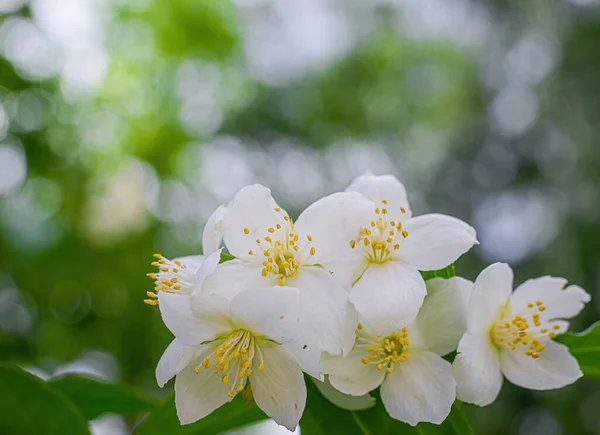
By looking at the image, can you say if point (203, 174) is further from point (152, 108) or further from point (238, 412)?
point (238, 412)

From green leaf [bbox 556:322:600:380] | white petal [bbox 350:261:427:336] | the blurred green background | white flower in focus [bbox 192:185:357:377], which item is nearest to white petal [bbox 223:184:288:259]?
white flower in focus [bbox 192:185:357:377]

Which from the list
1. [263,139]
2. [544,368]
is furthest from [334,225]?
[263,139]

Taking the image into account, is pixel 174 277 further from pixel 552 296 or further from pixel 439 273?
pixel 552 296

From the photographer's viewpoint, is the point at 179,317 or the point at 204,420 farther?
the point at 204,420

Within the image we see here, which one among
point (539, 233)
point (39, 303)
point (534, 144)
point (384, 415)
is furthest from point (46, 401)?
point (534, 144)

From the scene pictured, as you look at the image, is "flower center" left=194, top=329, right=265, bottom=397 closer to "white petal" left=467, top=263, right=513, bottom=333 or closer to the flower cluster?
the flower cluster

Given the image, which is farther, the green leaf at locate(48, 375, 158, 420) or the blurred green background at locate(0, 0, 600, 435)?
the blurred green background at locate(0, 0, 600, 435)
